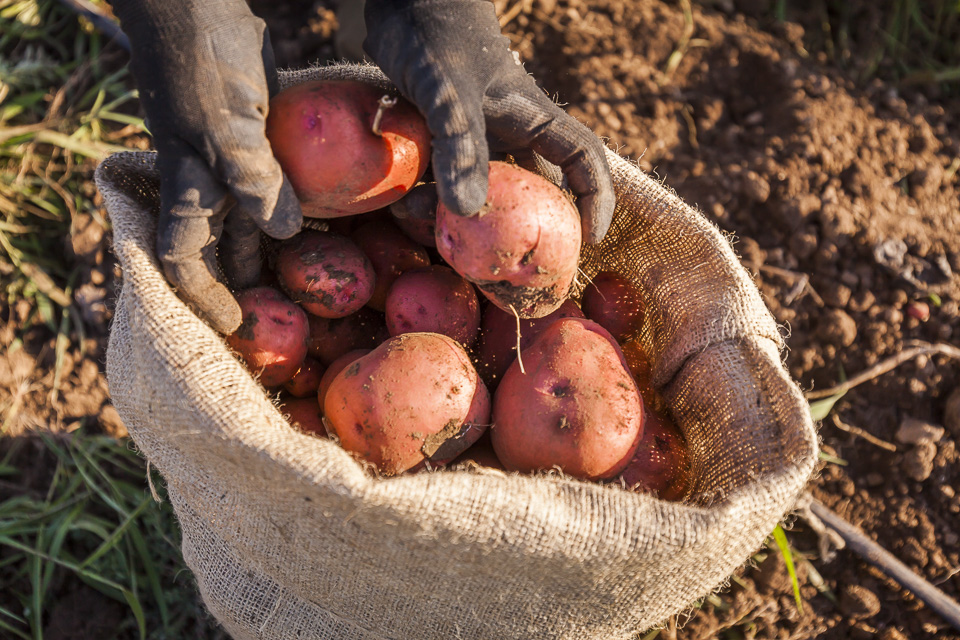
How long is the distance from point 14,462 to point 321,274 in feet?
5.10

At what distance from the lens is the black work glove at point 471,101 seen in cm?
135

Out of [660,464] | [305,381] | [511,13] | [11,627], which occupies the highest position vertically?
[511,13]

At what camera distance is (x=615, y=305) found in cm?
187

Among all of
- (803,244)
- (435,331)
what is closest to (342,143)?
(435,331)

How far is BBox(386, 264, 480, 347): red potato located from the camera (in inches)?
65.6

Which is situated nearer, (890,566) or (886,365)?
(890,566)

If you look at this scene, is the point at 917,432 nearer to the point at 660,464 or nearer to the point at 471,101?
the point at 660,464

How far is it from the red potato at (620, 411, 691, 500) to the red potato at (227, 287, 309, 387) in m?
0.83

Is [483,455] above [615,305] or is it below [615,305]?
below

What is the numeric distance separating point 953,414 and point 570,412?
1592 millimetres

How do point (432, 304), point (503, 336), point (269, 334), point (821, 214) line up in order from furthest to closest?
point (821, 214) < point (503, 336) < point (432, 304) < point (269, 334)

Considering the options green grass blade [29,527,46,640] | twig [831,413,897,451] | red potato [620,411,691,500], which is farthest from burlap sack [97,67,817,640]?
twig [831,413,897,451]

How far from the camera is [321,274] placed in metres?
1.60

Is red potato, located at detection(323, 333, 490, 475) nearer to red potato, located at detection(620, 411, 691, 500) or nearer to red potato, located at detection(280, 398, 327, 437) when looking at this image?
red potato, located at detection(280, 398, 327, 437)
